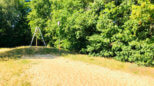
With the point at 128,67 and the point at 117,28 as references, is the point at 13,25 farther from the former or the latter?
the point at 128,67

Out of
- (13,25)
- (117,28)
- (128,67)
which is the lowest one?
(128,67)

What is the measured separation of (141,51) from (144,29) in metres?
1.40

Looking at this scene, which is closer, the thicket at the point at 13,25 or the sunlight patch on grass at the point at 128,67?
the sunlight patch on grass at the point at 128,67

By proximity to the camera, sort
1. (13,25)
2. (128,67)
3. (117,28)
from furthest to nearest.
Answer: (13,25), (117,28), (128,67)

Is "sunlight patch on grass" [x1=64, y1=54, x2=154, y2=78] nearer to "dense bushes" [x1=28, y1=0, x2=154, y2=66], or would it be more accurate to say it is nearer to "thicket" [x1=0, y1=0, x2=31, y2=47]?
"dense bushes" [x1=28, y1=0, x2=154, y2=66]

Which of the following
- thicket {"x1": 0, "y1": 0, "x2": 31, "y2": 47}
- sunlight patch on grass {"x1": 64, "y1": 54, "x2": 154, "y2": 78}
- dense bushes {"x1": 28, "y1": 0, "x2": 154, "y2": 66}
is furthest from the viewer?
thicket {"x1": 0, "y1": 0, "x2": 31, "y2": 47}

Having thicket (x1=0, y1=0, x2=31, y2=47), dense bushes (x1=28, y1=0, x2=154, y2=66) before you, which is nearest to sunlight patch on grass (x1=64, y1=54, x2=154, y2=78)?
dense bushes (x1=28, y1=0, x2=154, y2=66)

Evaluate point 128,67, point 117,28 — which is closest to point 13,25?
point 117,28

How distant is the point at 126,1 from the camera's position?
689 cm

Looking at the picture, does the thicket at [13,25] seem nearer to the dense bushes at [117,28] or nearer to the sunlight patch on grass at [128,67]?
the dense bushes at [117,28]

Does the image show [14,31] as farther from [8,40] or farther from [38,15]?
[38,15]

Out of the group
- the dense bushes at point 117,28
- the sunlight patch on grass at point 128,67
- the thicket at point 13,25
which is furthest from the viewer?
the thicket at point 13,25

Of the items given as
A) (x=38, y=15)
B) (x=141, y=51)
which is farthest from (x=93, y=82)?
(x=38, y=15)

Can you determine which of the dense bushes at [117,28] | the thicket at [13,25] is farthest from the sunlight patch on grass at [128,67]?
the thicket at [13,25]
